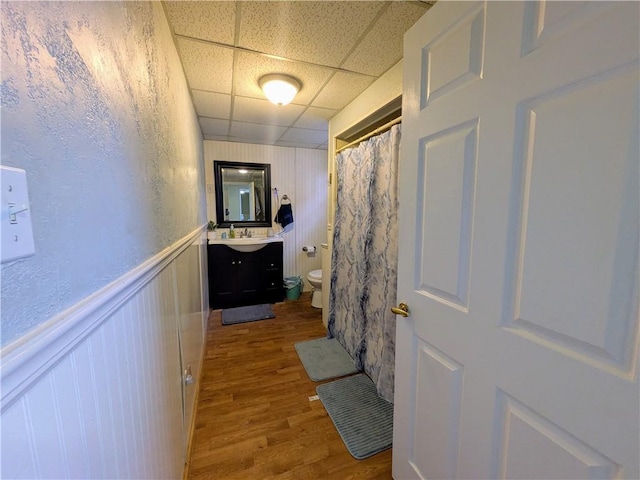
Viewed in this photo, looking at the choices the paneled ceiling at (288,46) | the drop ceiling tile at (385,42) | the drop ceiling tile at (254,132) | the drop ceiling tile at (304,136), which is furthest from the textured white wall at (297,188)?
the drop ceiling tile at (385,42)

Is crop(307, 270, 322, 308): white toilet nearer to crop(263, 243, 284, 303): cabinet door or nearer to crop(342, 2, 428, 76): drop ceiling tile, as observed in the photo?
crop(263, 243, 284, 303): cabinet door

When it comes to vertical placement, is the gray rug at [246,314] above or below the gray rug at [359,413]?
above

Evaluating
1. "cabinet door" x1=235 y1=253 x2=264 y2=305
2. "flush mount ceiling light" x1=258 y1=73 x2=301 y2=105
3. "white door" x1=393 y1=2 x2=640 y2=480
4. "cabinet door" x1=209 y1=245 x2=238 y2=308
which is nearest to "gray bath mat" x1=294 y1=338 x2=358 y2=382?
"white door" x1=393 y1=2 x2=640 y2=480

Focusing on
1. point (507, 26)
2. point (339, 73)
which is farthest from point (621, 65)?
point (339, 73)

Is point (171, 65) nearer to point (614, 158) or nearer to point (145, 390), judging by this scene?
point (145, 390)

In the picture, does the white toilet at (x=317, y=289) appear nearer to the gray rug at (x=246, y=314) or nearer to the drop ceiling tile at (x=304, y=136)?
the gray rug at (x=246, y=314)

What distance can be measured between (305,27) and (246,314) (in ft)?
9.30

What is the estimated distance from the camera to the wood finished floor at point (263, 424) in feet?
4.36

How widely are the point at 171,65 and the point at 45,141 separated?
1.25 meters

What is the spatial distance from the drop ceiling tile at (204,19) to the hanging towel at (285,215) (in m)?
2.42

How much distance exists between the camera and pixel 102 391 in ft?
1.85

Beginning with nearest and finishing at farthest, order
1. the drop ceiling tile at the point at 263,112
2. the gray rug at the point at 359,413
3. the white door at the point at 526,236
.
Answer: the white door at the point at 526,236, the gray rug at the point at 359,413, the drop ceiling tile at the point at 263,112

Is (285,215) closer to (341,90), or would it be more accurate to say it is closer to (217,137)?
(217,137)

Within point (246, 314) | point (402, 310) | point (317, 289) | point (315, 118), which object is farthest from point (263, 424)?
point (315, 118)
